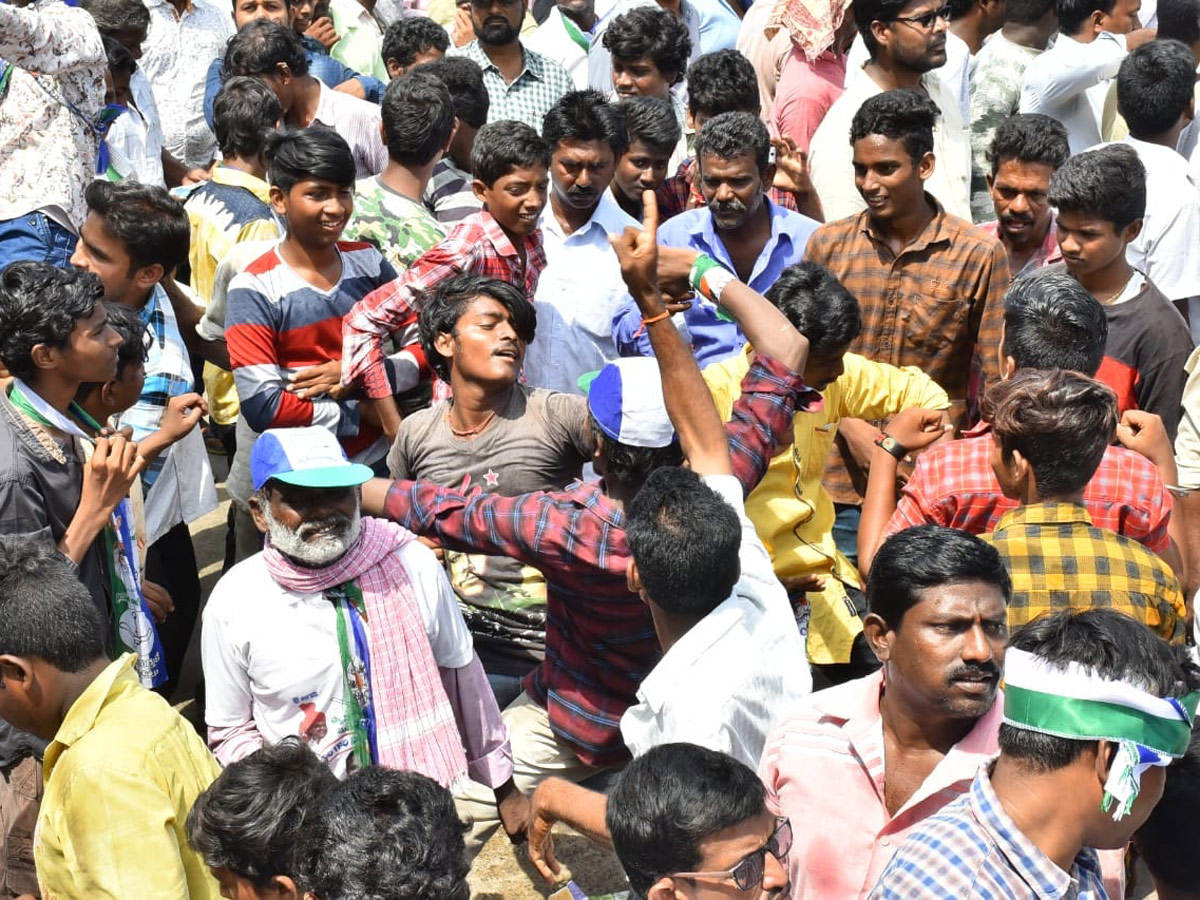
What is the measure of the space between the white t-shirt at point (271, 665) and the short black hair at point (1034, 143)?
11.0ft

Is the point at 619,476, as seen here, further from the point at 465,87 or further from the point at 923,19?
the point at 465,87

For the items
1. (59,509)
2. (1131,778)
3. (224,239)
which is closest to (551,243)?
(224,239)

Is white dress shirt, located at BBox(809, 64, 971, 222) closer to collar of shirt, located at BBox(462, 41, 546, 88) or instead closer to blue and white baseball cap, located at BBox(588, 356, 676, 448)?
collar of shirt, located at BBox(462, 41, 546, 88)

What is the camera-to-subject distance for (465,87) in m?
6.92

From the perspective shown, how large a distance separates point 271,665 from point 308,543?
1.07ft

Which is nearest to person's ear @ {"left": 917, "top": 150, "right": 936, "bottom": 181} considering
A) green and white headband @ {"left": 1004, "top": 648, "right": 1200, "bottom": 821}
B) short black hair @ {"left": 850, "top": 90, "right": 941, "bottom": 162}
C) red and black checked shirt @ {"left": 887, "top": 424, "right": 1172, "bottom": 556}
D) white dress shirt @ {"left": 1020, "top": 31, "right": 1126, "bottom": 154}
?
short black hair @ {"left": 850, "top": 90, "right": 941, "bottom": 162}

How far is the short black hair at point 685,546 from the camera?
3.13m

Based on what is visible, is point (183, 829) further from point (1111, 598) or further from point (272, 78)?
point (272, 78)

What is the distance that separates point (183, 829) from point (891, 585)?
1.58 meters

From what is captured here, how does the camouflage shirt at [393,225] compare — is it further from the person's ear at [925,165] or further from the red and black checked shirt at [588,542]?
the red and black checked shirt at [588,542]

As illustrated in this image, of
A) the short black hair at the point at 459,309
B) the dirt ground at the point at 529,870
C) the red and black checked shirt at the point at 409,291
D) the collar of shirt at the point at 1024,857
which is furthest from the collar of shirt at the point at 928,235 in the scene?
the collar of shirt at the point at 1024,857

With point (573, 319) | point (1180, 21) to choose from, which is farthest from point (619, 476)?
point (1180, 21)

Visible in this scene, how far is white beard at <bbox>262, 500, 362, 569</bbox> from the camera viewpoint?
364 cm

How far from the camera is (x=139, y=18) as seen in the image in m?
7.25
